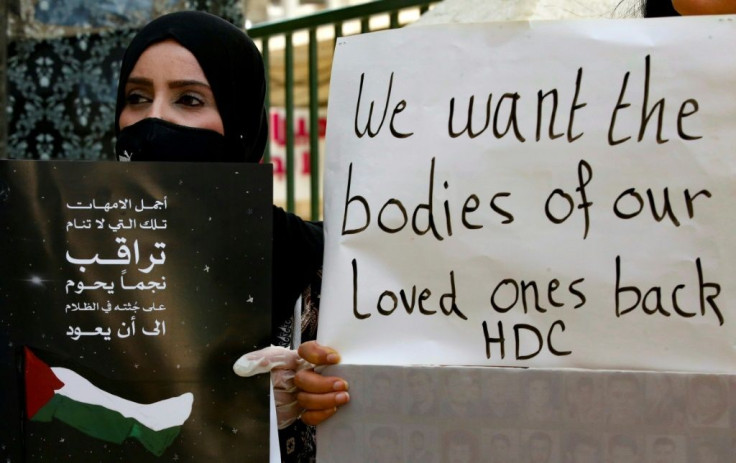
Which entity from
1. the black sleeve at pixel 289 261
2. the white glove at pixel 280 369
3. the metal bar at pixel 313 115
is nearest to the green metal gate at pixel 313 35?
the metal bar at pixel 313 115

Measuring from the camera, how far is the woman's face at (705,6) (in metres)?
1.37

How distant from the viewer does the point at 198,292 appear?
1.34 metres

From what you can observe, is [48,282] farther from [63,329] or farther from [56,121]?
[56,121]

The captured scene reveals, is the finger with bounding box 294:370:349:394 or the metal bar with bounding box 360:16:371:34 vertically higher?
the metal bar with bounding box 360:16:371:34

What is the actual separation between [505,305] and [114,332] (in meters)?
0.60

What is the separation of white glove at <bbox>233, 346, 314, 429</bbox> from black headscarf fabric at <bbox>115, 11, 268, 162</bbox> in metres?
0.50

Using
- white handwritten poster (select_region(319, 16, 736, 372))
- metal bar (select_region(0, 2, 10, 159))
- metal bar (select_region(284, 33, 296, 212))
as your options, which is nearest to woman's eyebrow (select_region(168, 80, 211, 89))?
white handwritten poster (select_region(319, 16, 736, 372))

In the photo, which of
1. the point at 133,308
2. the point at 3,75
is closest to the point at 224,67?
the point at 133,308

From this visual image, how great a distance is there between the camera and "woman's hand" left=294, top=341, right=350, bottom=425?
4.40 ft

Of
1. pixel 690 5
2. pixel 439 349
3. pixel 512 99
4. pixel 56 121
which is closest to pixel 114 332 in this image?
pixel 439 349

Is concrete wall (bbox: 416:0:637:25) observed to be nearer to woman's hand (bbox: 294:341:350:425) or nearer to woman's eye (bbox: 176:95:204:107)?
woman's eye (bbox: 176:95:204:107)

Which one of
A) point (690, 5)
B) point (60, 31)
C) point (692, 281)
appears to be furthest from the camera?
point (60, 31)

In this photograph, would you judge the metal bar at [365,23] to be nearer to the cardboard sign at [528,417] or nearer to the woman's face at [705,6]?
the woman's face at [705,6]

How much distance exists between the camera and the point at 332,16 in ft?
14.8
